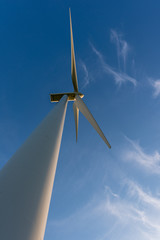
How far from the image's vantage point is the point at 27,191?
4098 mm

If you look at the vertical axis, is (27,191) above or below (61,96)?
below

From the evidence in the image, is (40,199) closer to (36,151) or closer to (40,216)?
(40,216)

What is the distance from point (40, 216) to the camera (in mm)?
3980

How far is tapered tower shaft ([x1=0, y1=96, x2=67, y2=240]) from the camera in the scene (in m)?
3.35

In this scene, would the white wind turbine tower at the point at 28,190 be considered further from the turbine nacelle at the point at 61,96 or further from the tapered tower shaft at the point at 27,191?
the turbine nacelle at the point at 61,96

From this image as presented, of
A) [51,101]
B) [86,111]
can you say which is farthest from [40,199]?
[51,101]

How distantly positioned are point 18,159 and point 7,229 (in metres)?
2.09

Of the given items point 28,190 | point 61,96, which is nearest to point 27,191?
point 28,190

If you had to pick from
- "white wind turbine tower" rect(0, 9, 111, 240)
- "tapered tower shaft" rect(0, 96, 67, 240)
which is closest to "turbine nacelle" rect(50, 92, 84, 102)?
"white wind turbine tower" rect(0, 9, 111, 240)

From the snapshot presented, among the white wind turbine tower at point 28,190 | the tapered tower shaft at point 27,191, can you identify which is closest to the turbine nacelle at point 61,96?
the white wind turbine tower at point 28,190

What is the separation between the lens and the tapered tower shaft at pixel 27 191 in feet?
11.0

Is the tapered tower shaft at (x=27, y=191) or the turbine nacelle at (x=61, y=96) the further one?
the turbine nacelle at (x=61, y=96)

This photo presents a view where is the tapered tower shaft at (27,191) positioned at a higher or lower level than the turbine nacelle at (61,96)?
lower

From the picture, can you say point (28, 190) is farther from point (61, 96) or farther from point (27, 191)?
point (61, 96)
